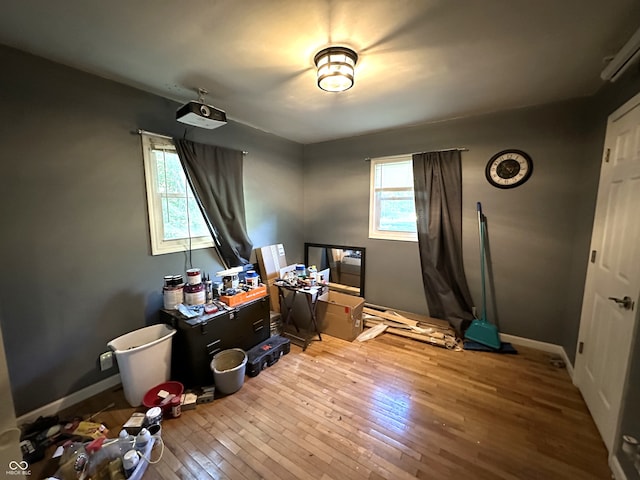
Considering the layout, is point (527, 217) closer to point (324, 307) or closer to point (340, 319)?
point (340, 319)

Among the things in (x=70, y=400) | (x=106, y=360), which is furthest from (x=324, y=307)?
(x=70, y=400)

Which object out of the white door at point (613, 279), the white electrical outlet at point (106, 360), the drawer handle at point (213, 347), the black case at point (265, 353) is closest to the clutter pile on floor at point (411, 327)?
the black case at point (265, 353)

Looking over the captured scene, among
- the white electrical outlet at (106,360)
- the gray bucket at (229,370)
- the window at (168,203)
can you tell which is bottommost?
the gray bucket at (229,370)

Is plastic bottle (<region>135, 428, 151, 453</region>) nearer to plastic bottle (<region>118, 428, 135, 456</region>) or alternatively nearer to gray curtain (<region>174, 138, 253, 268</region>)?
plastic bottle (<region>118, 428, 135, 456</region>)

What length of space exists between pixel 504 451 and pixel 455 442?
28 cm

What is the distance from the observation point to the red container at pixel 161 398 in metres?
1.89

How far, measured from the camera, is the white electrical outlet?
6.80ft

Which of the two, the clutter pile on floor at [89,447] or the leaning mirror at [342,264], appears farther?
the leaning mirror at [342,264]

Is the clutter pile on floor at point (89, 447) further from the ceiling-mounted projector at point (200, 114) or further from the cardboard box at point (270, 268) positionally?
the ceiling-mounted projector at point (200, 114)

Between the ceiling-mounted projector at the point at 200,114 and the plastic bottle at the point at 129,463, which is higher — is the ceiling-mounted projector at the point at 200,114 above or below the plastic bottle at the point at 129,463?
above

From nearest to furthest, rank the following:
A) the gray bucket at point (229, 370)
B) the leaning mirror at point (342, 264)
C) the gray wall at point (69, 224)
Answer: the gray wall at point (69, 224) → the gray bucket at point (229, 370) → the leaning mirror at point (342, 264)

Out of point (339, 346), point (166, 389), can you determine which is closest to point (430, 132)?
point (339, 346)

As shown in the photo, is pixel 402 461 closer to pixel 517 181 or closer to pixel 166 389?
pixel 166 389

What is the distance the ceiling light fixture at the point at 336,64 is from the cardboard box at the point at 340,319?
7.08 feet
